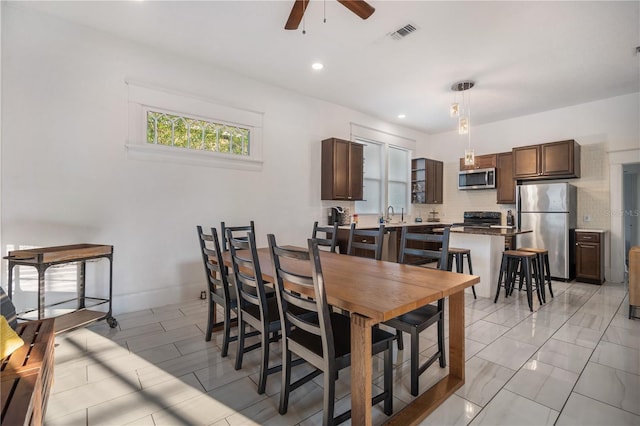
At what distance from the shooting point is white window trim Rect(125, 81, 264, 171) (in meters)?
3.34

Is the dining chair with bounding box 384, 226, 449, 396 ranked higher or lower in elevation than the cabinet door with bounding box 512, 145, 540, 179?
lower

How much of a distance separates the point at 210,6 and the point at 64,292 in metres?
3.18

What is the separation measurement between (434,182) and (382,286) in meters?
5.70

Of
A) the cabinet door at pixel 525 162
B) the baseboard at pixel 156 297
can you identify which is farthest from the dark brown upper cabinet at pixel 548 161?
the baseboard at pixel 156 297

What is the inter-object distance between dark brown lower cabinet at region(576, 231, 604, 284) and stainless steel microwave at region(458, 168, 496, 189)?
1.70 metres

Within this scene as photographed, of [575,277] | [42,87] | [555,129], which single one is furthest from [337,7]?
[575,277]

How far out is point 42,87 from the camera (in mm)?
2855

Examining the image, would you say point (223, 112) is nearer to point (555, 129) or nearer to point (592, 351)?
point (592, 351)

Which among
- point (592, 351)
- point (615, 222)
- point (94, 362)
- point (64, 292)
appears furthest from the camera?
point (615, 222)

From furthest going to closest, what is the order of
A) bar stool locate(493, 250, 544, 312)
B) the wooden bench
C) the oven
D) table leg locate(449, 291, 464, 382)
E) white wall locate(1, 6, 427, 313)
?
1. the oven
2. bar stool locate(493, 250, 544, 312)
3. white wall locate(1, 6, 427, 313)
4. table leg locate(449, 291, 464, 382)
5. the wooden bench

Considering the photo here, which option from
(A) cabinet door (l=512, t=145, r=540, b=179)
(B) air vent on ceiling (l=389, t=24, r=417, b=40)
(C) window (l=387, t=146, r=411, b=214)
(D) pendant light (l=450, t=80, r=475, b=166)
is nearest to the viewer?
(B) air vent on ceiling (l=389, t=24, r=417, b=40)

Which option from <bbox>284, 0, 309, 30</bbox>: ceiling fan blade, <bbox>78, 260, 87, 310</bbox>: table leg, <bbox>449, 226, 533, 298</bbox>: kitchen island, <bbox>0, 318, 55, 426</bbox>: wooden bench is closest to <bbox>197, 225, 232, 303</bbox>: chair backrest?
<bbox>0, 318, 55, 426</bbox>: wooden bench

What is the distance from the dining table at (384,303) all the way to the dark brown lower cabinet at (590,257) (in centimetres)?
433

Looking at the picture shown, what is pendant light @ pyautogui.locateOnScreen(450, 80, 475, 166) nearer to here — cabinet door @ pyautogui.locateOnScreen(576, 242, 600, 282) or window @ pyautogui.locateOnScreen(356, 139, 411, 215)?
window @ pyautogui.locateOnScreen(356, 139, 411, 215)
